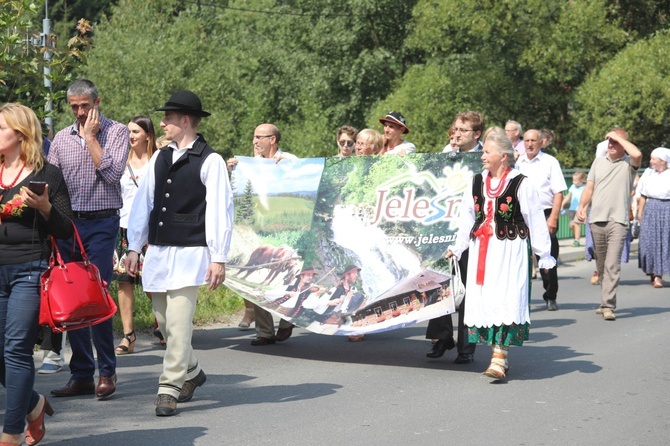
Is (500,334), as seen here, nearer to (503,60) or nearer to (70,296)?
(70,296)

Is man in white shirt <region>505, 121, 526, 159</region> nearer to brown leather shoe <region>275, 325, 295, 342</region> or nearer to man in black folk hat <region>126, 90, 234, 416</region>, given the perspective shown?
brown leather shoe <region>275, 325, 295, 342</region>

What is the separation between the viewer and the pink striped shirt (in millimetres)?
7766

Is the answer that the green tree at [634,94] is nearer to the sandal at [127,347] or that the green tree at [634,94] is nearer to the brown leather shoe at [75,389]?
the sandal at [127,347]

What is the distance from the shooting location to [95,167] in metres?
7.79

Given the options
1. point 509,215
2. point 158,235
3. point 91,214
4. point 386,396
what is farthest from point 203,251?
point 509,215

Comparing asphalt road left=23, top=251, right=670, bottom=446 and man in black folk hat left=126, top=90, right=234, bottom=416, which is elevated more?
man in black folk hat left=126, top=90, right=234, bottom=416

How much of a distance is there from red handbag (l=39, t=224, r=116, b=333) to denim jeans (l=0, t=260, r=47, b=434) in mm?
54

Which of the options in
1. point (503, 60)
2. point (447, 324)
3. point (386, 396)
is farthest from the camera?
point (503, 60)

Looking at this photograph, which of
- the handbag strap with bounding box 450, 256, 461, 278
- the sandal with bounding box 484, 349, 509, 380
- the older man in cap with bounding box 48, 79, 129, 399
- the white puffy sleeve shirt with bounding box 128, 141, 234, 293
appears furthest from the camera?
the handbag strap with bounding box 450, 256, 461, 278

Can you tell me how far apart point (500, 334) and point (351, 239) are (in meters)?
1.77

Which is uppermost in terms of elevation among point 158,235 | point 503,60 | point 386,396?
point 503,60

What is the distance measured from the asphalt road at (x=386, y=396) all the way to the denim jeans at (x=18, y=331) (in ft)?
2.03

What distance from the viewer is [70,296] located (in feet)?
19.7

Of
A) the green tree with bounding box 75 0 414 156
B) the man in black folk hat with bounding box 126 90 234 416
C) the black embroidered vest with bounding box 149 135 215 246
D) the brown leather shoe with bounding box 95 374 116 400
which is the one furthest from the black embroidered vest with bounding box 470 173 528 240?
the green tree with bounding box 75 0 414 156
